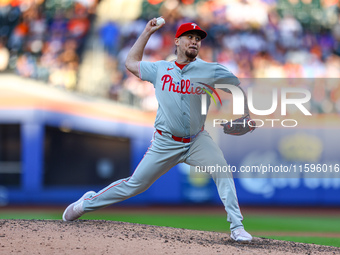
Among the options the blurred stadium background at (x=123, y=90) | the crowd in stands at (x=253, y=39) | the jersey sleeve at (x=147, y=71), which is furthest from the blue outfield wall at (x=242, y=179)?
the jersey sleeve at (x=147, y=71)

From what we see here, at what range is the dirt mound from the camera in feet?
10.8

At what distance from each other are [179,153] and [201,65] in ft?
2.29

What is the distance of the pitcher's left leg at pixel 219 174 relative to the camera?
150 inches

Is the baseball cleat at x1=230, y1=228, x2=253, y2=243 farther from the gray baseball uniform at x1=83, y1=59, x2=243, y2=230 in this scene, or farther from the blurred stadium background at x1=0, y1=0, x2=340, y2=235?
the blurred stadium background at x1=0, y1=0, x2=340, y2=235

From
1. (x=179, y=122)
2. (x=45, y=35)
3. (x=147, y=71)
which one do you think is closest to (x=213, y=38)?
(x=45, y=35)

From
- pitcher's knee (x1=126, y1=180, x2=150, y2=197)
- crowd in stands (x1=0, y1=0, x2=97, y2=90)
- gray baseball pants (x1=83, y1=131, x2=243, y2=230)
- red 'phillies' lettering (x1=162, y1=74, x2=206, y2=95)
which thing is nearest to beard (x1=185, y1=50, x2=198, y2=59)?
red 'phillies' lettering (x1=162, y1=74, x2=206, y2=95)

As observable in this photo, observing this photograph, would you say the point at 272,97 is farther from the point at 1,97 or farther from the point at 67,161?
the point at 1,97

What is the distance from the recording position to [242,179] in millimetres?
9750

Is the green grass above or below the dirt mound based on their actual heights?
below

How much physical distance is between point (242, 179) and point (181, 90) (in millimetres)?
6095

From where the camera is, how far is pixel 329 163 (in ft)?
31.5

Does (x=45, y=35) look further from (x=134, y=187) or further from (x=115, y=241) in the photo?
(x=115, y=241)

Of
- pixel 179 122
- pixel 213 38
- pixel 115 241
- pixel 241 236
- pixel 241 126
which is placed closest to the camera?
pixel 115 241

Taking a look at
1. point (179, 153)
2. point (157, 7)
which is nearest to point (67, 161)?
point (157, 7)
